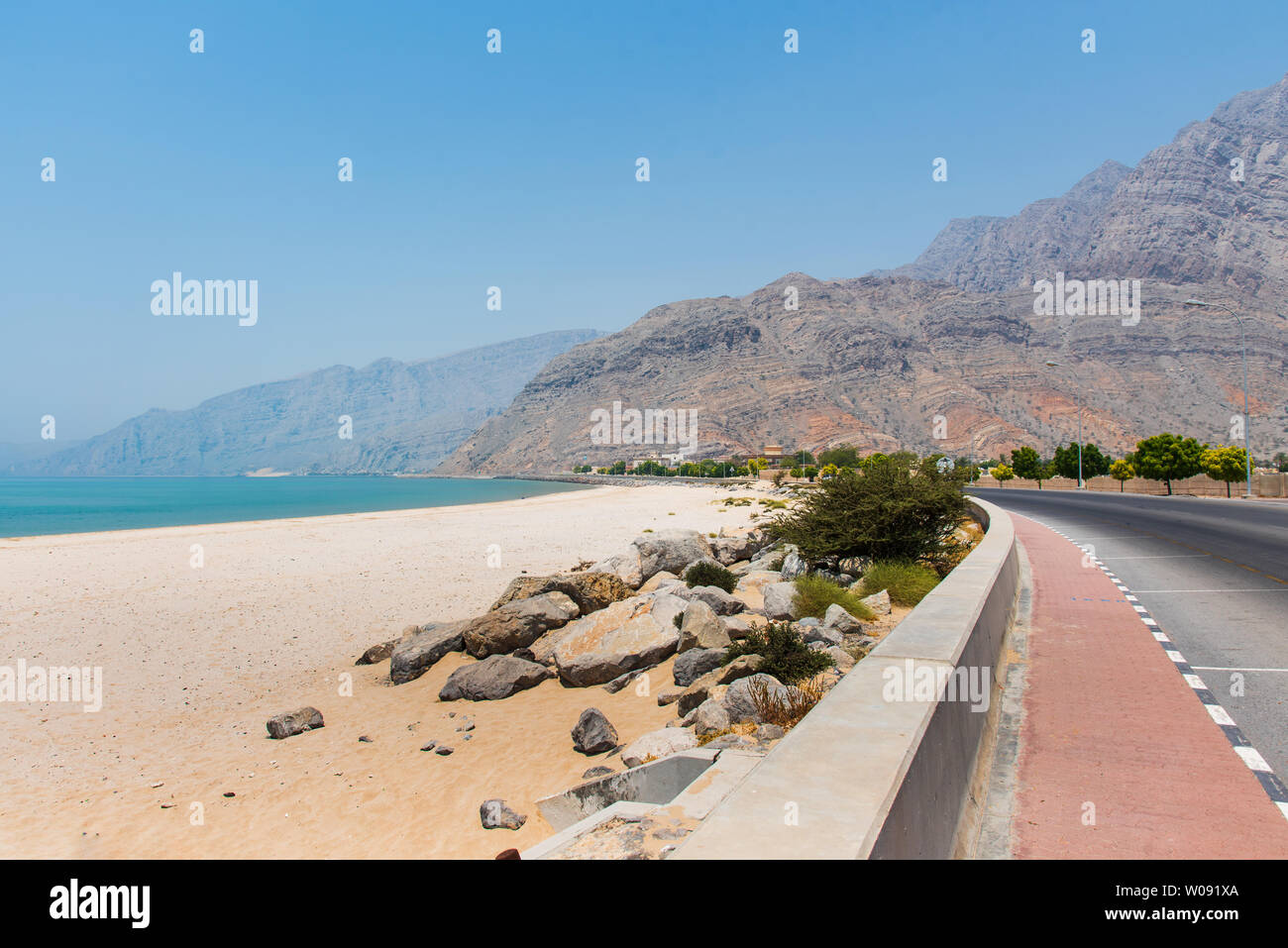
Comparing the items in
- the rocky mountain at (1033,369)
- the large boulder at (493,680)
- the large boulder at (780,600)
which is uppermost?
the rocky mountain at (1033,369)

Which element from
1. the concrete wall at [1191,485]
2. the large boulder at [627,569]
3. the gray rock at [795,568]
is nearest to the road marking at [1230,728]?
the gray rock at [795,568]

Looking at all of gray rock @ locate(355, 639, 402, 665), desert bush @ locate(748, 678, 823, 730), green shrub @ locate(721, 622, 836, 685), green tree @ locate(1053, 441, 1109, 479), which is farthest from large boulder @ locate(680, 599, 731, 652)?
green tree @ locate(1053, 441, 1109, 479)

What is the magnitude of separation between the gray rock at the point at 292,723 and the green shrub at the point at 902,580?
29.6 feet

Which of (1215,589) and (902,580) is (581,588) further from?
(1215,589)

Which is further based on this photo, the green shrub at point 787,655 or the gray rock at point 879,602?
the gray rock at point 879,602

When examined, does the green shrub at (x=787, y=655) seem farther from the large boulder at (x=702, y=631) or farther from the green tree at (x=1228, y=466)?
the green tree at (x=1228, y=466)

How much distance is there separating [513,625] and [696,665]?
4.75 m

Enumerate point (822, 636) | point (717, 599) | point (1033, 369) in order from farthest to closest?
point (1033, 369) → point (717, 599) → point (822, 636)

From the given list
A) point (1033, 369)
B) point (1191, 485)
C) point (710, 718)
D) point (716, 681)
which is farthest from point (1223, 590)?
point (1033, 369)

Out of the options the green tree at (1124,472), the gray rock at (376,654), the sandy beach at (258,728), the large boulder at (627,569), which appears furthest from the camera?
the green tree at (1124,472)

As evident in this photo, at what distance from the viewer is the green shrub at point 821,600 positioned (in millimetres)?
11531

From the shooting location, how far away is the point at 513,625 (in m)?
14.1
